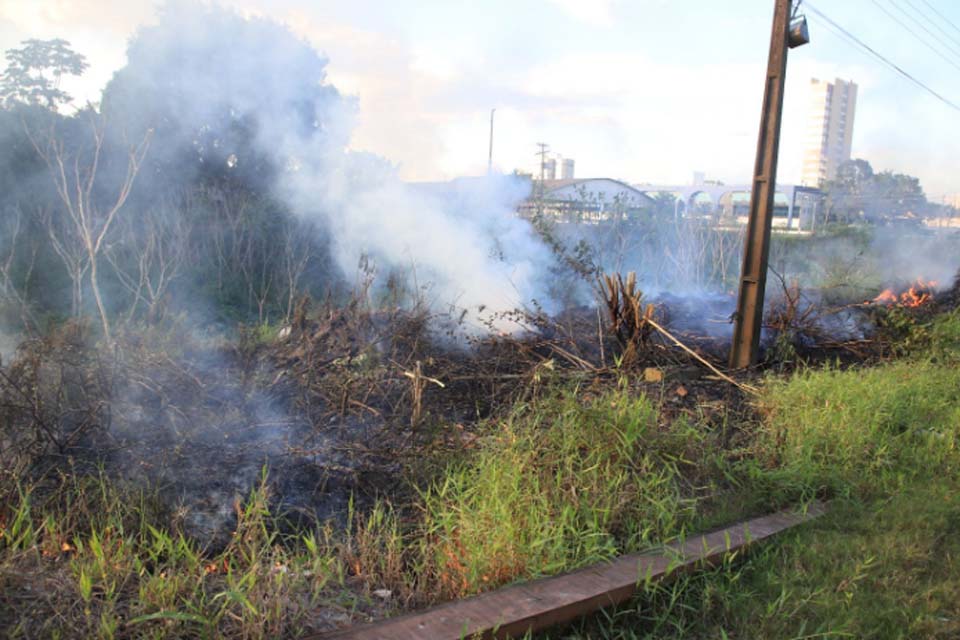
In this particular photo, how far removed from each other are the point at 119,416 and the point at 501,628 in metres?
3.31

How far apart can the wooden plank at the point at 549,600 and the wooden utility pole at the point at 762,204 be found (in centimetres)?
395

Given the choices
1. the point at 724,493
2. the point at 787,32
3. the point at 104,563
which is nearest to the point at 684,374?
the point at 724,493

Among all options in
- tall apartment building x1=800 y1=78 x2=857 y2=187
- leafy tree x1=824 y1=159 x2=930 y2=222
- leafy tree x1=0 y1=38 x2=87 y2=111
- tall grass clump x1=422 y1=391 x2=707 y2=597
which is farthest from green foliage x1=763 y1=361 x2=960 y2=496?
tall apartment building x1=800 y1=78 x2=857 y2=187

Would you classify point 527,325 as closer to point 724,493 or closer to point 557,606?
point 724,493

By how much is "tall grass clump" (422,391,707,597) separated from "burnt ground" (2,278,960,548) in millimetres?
506

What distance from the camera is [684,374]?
23.7 feet

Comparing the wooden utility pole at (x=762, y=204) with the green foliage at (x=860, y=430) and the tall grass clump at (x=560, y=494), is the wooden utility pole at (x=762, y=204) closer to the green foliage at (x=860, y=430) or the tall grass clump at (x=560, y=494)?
the green foliage at (x=860, y=430)

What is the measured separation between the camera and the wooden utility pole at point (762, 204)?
711cm

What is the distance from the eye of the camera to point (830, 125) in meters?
99.2

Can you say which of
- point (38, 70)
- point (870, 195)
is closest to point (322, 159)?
point (38, 70)

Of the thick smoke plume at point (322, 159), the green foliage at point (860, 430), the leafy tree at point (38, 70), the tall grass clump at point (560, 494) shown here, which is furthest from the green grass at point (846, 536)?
the leafy tree at point (38, 70)

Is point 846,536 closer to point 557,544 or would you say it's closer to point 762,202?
point 557,544

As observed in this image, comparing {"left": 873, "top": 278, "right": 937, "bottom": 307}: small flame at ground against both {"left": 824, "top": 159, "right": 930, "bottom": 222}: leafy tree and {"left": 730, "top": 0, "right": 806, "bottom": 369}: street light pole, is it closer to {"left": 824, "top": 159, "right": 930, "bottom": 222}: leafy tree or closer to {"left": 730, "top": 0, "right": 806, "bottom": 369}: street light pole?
{"left": 730, "top": 0, "right": 806, "bottom": 369}: street light pole

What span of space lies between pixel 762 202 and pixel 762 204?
0.9 inches
